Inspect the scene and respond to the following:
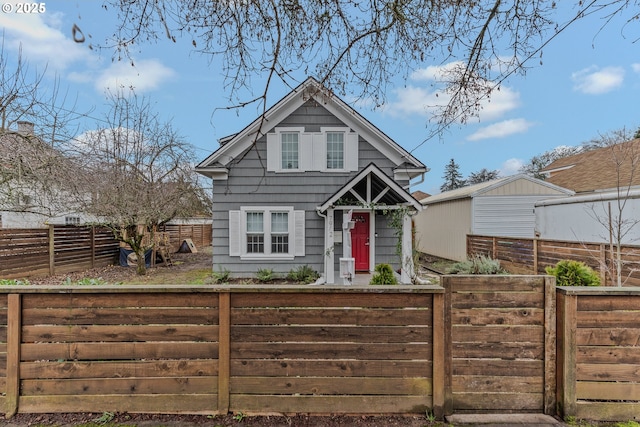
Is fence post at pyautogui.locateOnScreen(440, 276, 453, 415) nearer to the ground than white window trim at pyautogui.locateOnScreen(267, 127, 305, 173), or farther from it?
nearer to the ground

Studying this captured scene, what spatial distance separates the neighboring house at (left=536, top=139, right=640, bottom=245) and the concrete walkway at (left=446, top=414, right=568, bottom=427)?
5.01 metres

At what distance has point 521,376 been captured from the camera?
8.21 feet

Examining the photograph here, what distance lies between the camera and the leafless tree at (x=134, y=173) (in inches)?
397

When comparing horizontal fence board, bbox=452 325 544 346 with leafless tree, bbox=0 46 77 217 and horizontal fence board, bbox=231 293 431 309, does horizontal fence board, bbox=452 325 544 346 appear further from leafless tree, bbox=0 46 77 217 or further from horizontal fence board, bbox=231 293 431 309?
leafless tree, bbox=0 46 77 217

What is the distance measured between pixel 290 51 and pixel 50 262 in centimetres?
1157

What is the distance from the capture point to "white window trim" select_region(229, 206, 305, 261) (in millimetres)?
9180

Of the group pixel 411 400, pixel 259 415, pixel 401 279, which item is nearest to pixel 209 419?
pixel 259 415

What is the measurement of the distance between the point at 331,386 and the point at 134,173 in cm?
1169

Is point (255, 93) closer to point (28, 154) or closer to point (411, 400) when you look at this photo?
point (411, 400)

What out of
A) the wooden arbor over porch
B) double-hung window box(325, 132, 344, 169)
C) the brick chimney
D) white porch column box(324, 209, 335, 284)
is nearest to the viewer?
the brick chimney

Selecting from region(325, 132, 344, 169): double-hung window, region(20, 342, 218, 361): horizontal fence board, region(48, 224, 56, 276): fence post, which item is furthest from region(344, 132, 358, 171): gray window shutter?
region(48, 224, 56, 276): fence post

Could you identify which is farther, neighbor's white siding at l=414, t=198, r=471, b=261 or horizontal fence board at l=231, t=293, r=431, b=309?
neighbor's white siding at l=414, t=198, r=471, b=261

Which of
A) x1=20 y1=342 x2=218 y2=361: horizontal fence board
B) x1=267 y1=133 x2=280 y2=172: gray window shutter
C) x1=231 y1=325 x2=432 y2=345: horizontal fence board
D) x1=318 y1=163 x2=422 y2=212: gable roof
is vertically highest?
x1=267 y1=133 x2=280 y2=172: gray window shutter

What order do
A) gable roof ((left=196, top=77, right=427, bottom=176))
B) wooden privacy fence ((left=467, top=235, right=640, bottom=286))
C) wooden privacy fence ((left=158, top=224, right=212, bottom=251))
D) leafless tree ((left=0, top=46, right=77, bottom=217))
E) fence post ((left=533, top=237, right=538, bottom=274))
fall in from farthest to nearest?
wooden privacy fence ((left=158, top=224, right=212, bottom=251)) < gable roof ((left=196, top=77, right=427, bottom=176)) < fence post ((left=533, top=237, right=538, bottom=274)) < leafless tree ((left=0, top=46, right=77, bottom=217)) < wooden privacy fence ((left=467, top=235, right=640, bottom=286))
